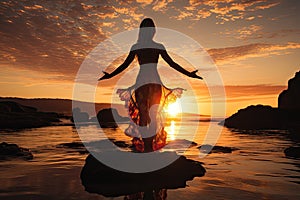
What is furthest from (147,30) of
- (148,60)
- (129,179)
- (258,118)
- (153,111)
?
(258,118)

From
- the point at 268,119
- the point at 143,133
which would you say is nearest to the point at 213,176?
the point at 143,133

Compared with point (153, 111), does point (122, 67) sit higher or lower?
higher

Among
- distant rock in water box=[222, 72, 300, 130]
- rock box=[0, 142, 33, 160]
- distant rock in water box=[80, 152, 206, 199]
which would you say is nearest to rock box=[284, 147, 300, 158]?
distant rock in water box=[80, 152, 206, 199]

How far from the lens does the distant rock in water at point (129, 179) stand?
21.1ft

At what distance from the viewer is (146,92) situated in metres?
8.22

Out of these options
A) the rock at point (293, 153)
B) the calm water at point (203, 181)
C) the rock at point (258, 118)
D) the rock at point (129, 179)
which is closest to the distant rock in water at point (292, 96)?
the rock at point (258, 118)

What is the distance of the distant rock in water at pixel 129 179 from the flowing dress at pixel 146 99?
0.97 m

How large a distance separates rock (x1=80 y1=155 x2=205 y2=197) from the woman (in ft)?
3.41

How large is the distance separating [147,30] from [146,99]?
240 cm

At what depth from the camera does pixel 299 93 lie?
61.3 metres

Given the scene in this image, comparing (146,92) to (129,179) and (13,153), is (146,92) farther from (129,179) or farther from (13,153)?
(13,153)

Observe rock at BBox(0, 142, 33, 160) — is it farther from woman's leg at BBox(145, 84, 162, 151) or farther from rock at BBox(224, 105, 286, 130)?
rock at BBox(224, 105, 286, 130)

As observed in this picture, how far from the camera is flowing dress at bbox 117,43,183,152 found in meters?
8.24

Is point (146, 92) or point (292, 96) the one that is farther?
point (292, 96)
